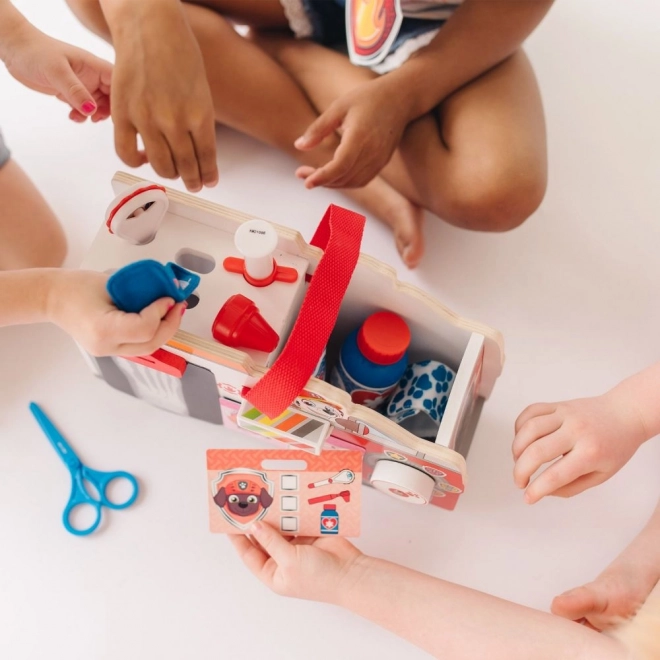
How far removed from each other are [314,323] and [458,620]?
0.89 ft

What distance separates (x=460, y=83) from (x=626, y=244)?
1.03 feet

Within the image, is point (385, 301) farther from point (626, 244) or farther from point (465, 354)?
point (626, 244)

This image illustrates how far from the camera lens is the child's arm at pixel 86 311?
49cm

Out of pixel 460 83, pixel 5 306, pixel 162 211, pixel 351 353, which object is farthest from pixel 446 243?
pixel 5 306

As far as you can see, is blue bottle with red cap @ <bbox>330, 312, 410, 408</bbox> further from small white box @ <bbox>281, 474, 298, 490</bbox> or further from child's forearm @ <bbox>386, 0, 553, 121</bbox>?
child's forearm @ <bbox>386, 0, 553, 121</bbox>

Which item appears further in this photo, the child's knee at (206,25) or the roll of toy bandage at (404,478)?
the child's knee at (206,25)

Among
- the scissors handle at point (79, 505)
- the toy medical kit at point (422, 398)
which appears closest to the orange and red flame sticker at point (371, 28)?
the toy medical kit at point (422, 398)

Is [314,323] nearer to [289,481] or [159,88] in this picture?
[289,481]

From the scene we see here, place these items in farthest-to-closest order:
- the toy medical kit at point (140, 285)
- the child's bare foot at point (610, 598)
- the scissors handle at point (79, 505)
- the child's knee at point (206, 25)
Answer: the child's knee at point (206, 25) → the scissors handle at point (79, 505) → the child's bare foot at point (610, 598) → the toy medical kit at point (140, 285)

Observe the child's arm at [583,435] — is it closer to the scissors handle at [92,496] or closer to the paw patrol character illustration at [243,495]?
the paw patrol character illustration at [243,495]

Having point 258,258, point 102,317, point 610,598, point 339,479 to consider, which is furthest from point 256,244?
point 610,598

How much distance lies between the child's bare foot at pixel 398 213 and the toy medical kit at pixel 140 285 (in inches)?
15.0

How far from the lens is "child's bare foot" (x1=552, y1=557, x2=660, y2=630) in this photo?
1.94ft

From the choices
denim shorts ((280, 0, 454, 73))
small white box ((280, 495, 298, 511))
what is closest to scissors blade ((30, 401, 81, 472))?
small white box ((280, 495, 298, 511))
